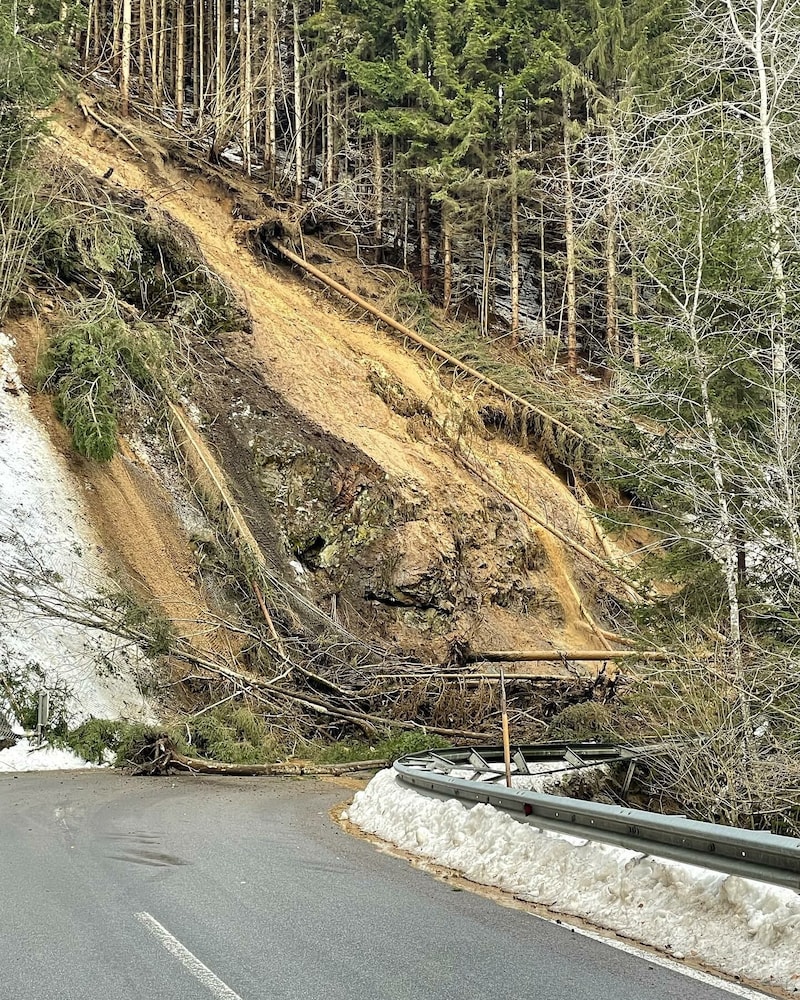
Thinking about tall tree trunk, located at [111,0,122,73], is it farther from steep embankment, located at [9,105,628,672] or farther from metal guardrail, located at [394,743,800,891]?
metal guardrail, located at [394,743,800,891]

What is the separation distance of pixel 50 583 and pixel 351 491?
24.3 feet

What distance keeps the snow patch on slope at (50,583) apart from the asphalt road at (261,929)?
243 inches

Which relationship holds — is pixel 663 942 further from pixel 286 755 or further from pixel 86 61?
pixel 86 61

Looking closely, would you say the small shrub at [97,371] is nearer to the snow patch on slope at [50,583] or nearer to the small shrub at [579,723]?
the snow patch on slope at [50,583]

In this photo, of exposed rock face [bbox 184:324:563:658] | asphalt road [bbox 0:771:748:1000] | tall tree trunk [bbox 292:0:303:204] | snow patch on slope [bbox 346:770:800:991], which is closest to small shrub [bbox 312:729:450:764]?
exposed rock face [bbox 184:324:563:658]

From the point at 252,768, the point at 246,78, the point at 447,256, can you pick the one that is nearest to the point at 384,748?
the point at 252,768

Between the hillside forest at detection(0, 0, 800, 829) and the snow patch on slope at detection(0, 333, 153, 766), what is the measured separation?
1.12m

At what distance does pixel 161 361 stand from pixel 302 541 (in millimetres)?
5320

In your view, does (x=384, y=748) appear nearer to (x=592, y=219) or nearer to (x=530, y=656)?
(x=530, y=656)

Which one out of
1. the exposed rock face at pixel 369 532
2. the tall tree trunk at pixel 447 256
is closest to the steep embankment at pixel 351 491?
the exposed rock face at pixel 369 532

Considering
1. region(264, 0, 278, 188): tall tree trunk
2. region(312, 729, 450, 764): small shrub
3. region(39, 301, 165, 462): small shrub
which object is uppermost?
region(264, 0, 278, 188): tall tree trunk

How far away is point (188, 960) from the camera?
185 inches

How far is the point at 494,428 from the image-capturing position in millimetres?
26141

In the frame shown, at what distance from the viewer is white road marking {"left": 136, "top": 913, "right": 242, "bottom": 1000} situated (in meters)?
4.26
